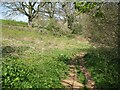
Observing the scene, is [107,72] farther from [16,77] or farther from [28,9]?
[28,9]

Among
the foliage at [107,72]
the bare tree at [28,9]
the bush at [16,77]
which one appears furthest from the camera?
the bare tree at [28,9]

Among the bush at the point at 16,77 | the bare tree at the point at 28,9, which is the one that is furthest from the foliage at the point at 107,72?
the bare tree at the point at 28,9

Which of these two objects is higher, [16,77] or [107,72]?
[16,77]

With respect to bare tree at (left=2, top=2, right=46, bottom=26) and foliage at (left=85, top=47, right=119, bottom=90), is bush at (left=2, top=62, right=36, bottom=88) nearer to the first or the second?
foliage at (left=85, top=47, right=119, bottom=90)

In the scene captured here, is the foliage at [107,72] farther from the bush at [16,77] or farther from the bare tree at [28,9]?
the bare tree at [28,9]

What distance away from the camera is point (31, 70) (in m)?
7.68

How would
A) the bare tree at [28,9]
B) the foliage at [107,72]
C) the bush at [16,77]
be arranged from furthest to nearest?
the bare tree at [28,9]
the foliage at [107,72]
the bush at [16,77]

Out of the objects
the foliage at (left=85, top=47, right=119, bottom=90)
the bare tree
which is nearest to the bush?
the foliage at (left=85, top=47, right=119, bottom=90)

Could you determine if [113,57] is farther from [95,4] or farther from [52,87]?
[52,87]

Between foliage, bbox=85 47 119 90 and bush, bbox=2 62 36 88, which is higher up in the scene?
bush, bbox=2 62 36 88

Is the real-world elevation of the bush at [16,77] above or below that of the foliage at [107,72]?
above

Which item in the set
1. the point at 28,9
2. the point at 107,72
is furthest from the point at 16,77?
the point at 28,9

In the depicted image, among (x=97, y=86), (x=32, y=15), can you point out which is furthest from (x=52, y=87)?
(x=32, y=15)

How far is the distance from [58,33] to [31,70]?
1663 cm
